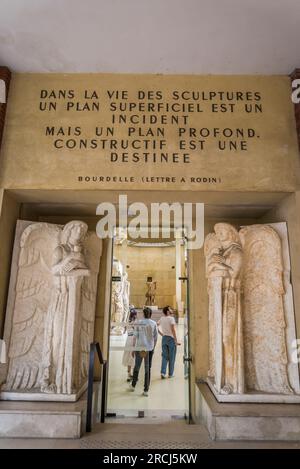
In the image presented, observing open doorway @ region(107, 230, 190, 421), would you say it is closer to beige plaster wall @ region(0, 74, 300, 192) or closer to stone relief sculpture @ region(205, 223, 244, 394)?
stone relief sculpture @ region(205, 223, 244, 394)

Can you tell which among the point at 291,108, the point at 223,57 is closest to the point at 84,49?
the point at 223,57

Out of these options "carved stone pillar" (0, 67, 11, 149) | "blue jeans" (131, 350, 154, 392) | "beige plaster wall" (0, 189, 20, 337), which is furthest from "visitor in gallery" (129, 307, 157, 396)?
"carved stone pillar" (0, 67, 11, 149)

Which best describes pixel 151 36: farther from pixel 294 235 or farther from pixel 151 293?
pixel 151 293

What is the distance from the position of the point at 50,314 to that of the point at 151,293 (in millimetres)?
12748

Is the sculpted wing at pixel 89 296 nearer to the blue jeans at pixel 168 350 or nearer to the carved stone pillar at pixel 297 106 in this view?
the blue jeans at pixel 168 350

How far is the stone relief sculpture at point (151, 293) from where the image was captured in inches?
635

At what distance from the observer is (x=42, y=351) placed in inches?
149

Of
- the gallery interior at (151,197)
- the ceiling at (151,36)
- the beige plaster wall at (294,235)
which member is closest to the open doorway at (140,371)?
the gallery interior at (151,197)

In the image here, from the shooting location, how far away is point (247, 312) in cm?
389

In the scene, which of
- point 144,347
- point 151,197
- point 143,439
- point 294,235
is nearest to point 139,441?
point 143,439

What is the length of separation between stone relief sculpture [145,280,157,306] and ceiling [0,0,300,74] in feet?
43.1

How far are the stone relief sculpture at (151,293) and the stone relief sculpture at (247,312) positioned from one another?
39.8ft

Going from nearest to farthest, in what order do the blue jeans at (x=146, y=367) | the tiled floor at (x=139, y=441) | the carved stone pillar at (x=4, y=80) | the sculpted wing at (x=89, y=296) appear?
the tiled floor at (x=139, y=441) → the carved stone pillar at (x=4, y=80) → the sculpted wing at (x=89, y=296) → the blue jeans at (x=146, y=367)
